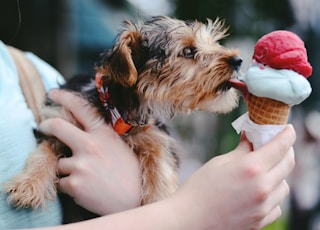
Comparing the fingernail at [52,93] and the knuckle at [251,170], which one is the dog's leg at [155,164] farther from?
the knuckle at [251,170]

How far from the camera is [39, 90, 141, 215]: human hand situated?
71.6 inches

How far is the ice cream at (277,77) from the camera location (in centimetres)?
144

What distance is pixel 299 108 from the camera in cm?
612

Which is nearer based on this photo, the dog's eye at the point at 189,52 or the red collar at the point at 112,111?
the red collar at the point at 112,111

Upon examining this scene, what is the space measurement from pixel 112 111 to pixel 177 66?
357mm

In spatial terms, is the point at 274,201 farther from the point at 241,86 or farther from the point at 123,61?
the point at 123,61

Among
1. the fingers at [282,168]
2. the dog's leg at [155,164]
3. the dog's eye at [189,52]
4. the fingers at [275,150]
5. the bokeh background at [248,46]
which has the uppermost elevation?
the fingers at [275,150]

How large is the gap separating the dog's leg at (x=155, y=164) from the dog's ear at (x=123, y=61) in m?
0.28

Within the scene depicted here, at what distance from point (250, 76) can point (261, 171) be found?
0.89 feet

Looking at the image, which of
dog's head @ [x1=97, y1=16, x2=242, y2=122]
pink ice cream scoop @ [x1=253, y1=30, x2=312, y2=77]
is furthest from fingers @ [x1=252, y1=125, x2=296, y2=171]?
dog's head @ [x1=97, y1=16, x2=242, y2=122]

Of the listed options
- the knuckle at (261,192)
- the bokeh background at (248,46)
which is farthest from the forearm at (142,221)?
the bokeh background at (248,46)

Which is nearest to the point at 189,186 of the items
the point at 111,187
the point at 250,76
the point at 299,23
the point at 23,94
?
the point at 250,76

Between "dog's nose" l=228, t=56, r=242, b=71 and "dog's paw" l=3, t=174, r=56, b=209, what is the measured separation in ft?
2.79

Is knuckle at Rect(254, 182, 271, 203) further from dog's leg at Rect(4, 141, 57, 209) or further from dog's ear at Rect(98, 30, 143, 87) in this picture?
dog's ear at Rect(98, 30, 143, 87)
